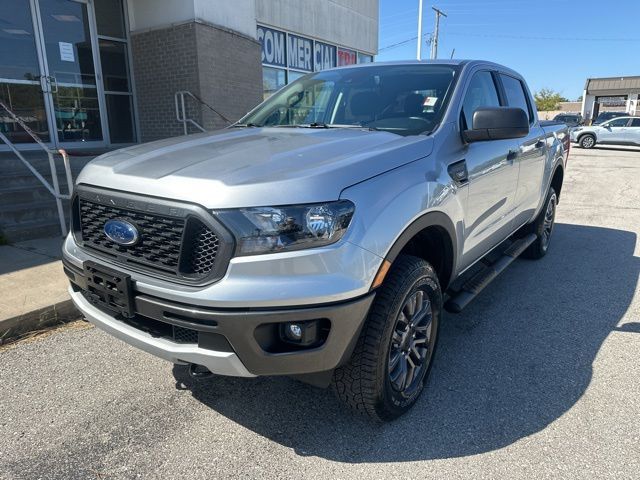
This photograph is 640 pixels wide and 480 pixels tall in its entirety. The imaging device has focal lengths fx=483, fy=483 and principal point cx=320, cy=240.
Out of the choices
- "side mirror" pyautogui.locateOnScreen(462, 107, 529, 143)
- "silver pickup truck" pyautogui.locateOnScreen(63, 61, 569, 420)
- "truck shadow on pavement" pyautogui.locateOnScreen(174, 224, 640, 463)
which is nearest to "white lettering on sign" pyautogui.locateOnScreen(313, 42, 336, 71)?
"truck shadow on pavement" pyautogui.locateOnScreen(174, 224, 640, 463)

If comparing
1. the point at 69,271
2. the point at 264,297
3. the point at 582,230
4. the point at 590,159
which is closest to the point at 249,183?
the point at 264,297

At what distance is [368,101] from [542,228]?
2.96 meters

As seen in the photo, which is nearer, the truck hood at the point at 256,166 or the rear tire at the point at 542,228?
the truck hood at the point at 256,166

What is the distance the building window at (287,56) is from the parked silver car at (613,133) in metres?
16.3

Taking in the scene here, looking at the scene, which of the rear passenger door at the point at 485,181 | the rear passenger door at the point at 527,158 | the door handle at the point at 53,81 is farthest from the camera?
the door handle at the point at 53,81

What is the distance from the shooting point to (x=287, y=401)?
2.79m

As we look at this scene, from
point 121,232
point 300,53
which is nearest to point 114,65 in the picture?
point 300,53

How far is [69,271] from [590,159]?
2073 centimetres

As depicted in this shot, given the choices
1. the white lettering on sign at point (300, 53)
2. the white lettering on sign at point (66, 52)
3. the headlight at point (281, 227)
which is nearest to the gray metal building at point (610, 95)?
the white lettering on sign at point (300, 53)

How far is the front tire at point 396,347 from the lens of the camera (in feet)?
7.34

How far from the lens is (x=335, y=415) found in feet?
8.73

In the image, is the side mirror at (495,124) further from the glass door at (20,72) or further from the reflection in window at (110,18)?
the reflection in window at (110,18)

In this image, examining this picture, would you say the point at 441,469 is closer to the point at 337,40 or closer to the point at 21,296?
the point at 21,296

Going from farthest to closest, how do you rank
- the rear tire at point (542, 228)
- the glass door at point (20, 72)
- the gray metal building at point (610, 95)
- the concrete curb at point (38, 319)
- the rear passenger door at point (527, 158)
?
the gray metal building at point (610, 95) < the glass door at point (20, 72) < the rear tire at point (542, 228) < the rear passenger door at point (527, 158) < the concrete curb at point (38, 319)
